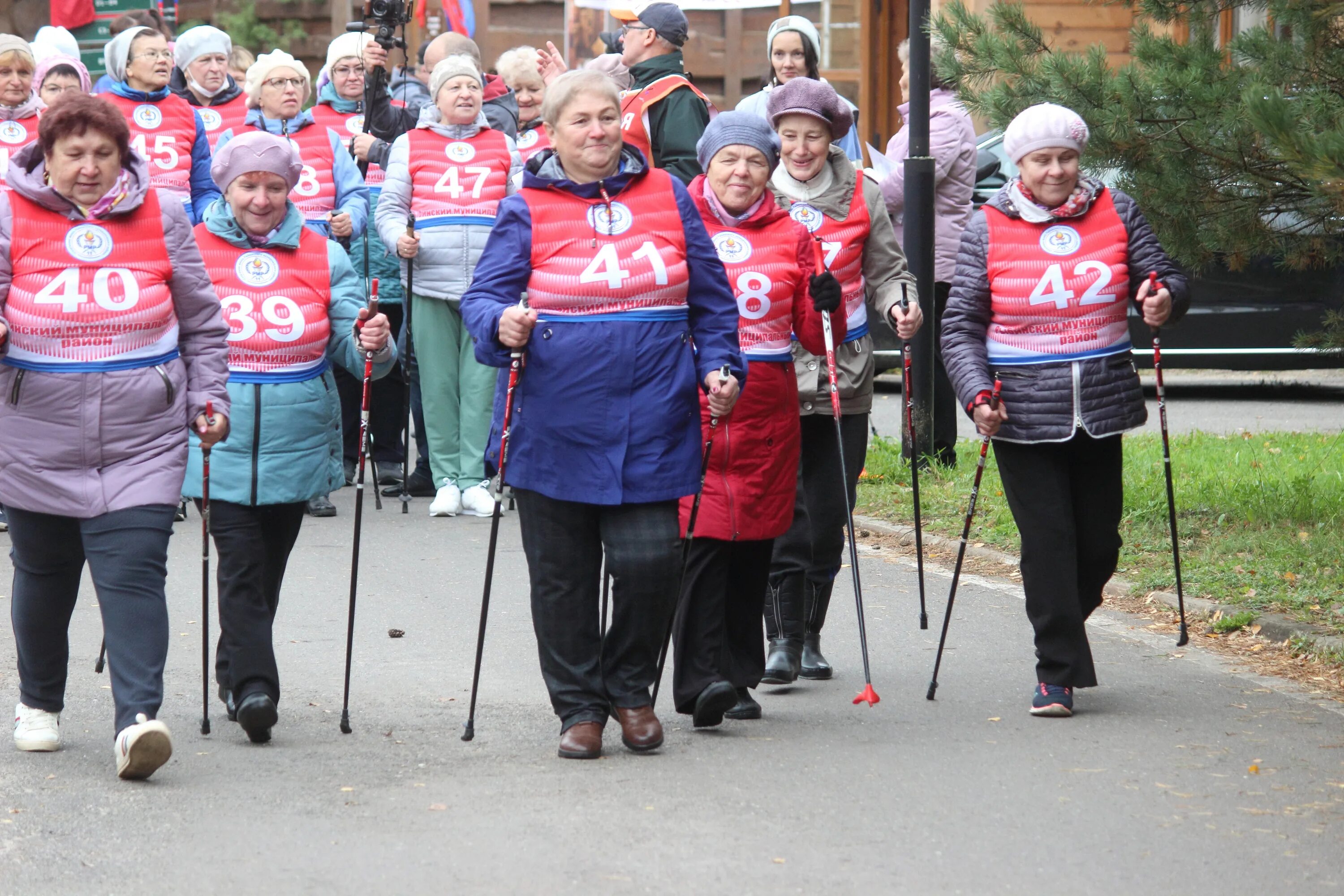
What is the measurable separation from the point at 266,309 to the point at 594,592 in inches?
55.6

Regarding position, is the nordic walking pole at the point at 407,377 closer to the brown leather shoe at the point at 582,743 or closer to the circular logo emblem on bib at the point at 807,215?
the circular logo emblem on bib at the point at 807,215

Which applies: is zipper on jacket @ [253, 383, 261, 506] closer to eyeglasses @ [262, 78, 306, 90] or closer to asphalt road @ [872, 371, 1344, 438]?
eyeglasses @ [262, 78, 306, 90]

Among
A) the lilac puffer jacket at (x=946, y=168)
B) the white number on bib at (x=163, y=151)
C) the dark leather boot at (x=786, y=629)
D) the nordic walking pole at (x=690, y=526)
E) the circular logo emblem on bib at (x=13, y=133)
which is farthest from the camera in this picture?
the lilac puffer jacket at (x=946, y=168)

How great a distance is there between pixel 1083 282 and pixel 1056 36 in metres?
2.75

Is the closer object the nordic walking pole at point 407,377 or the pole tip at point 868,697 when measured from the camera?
the pole tip at point 868,697

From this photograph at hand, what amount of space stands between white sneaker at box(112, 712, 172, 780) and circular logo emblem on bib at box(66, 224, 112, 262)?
1324 millimetres

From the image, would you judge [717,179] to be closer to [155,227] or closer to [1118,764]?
[155,227]

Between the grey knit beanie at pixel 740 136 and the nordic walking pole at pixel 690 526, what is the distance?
827 millimetres

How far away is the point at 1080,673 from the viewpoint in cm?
625

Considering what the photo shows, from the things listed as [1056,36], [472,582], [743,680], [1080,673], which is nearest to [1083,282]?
[1080,673]

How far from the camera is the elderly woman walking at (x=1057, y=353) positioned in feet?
20.6

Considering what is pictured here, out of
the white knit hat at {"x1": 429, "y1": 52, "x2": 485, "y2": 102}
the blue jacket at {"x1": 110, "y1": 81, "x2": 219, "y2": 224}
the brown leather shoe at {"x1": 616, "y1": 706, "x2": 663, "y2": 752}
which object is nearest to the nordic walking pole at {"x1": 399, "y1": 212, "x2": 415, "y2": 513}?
the white knit hat at {"x1": 429, "y1": 52, "x2": 485, "y2": 102}

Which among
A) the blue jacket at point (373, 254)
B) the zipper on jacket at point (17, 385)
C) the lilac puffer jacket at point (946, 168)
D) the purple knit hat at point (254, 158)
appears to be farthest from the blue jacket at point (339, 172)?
the zipper on jacket at point (17, 385)

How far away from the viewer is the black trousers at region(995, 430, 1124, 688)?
20.6 ft
